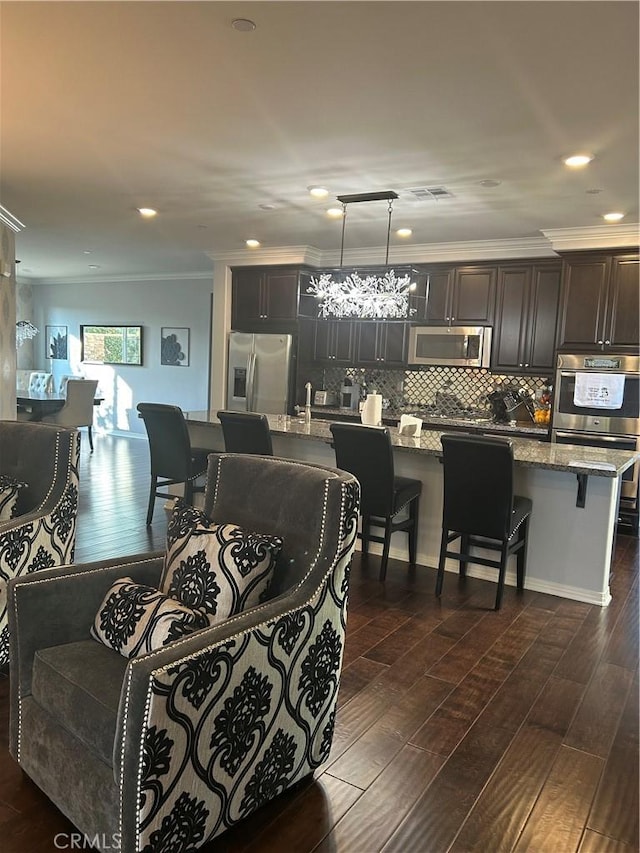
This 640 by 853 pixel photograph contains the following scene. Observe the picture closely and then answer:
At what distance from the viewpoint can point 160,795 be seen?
1.53 meters

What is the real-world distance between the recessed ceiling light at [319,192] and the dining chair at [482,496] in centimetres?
209

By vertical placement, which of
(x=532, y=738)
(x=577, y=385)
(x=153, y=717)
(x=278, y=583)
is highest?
(x=577, y=385)

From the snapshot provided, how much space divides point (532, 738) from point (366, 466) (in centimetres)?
192

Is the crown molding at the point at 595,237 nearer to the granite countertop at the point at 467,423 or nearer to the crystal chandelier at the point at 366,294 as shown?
the crystal chandelier at the point at 366,294

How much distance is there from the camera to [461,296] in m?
6.45

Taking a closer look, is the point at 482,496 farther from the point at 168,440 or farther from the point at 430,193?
the point at 168,440

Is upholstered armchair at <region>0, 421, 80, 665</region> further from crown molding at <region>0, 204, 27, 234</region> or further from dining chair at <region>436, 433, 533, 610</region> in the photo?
crown molding at <region>0, 204, 27, 234</region>

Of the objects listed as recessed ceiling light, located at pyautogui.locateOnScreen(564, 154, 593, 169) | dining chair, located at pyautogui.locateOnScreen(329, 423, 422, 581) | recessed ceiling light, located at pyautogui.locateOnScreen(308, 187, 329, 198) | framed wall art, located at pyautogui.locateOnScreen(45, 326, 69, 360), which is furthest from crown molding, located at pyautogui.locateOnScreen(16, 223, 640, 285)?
framed wall art, located at pyautogui.locateOnScreen(45, 326, 69, 360)

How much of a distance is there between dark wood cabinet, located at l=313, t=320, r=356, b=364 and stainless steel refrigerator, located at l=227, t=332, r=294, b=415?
45 cm

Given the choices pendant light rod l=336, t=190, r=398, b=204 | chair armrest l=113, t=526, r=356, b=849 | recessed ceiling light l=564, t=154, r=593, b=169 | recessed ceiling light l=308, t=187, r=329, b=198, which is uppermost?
recessed ceiling light l=308, t=187, r=329, b=198

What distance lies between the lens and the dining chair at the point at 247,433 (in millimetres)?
4387

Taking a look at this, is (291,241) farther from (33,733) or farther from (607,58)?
(33,733)

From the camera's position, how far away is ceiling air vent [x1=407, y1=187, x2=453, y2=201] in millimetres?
4406

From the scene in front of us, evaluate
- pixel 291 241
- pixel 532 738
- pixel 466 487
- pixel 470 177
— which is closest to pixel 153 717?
pixel 532 738
